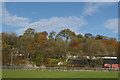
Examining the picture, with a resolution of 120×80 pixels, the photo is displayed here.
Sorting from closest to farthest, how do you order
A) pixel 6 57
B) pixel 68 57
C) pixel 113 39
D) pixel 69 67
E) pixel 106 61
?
pixel 69 67 < pixel 6 57 < pixel 106 61 < pixel 68 57 < pixel 113 39

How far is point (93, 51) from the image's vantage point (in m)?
34.0

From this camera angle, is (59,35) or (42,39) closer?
(42,39)

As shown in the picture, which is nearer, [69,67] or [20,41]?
[69,67]

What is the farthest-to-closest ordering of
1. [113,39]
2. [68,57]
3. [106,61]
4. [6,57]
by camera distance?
[113,39]
[68,57]
[106,61]
[6,57]

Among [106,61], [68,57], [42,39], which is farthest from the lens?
[42,39]

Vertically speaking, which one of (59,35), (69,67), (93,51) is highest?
(59,35)

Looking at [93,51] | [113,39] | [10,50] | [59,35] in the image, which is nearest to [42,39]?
[59,35]

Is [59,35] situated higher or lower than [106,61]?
higher

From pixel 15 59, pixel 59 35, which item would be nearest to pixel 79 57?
pixel 15 59

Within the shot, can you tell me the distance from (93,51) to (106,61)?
4185mm

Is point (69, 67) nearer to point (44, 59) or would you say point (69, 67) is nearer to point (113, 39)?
point (44, 59)

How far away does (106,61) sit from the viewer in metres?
36.2

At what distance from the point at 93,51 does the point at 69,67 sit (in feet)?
20.1

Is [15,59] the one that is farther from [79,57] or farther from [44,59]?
[79,57]
